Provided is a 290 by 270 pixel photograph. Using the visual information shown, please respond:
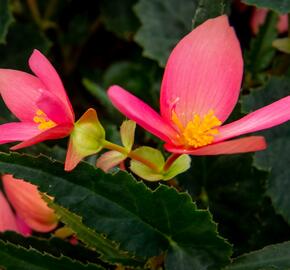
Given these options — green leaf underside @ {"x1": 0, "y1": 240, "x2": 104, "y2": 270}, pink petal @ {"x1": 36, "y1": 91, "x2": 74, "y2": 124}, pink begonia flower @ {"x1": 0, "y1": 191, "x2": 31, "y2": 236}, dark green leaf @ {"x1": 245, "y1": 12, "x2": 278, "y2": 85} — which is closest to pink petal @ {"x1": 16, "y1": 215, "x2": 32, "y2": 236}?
pink begonia flower @ {"x1": 0, "y1": 191, "x2": 31, "y2": 236}

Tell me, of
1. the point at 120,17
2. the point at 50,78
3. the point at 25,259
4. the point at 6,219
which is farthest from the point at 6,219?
the point at 120,17

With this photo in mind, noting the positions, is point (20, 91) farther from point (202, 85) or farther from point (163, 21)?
point (163, 21)

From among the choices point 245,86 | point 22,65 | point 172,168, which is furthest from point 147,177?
point 22,65

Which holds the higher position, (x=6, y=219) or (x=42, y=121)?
(x=42, y=121)

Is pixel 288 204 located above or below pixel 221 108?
below

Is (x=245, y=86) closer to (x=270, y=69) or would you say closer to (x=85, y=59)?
(x=270, y=69)

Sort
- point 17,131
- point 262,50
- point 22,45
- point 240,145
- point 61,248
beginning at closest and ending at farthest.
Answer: point 240,145 < point 17,131 < point 61,248 < point 262,50 < point 22,45

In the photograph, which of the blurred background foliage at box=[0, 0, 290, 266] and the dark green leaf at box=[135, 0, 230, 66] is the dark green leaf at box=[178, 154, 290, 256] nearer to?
the blurred background foliage at box=[0, 0, 290, 266]
